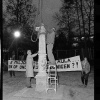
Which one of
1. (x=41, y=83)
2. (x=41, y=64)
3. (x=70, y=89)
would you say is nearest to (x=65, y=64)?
(x=70, y=89)

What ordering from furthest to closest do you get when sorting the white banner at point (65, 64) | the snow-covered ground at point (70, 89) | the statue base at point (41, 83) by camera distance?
the white banner at point (65, 64) < the statue base at point (41, 83) < the snow-covered ground at point (70, 89)

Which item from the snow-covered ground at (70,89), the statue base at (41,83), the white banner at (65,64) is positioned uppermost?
the white banner at (65,64)

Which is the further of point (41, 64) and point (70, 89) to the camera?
point (70, 89)

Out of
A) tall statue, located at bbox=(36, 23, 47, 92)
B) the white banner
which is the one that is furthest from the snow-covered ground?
tall statue, located at bbox=(36, 23, 47, 92)

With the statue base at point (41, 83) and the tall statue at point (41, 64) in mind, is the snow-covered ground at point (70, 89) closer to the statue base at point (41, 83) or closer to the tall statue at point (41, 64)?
the statue base at point (41, 83)

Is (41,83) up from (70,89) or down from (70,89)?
up

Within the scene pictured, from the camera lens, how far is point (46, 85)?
7.30 m

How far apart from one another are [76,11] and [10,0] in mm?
9752

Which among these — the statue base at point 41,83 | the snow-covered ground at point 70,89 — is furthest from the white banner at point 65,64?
the statue base at point 41,83

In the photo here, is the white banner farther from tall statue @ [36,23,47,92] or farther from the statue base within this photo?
the statue base

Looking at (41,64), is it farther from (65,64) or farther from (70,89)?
(65,64)

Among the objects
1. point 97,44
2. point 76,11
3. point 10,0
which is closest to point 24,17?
point 10,0

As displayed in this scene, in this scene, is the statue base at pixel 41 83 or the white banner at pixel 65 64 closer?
the statue base at pixel 41 83

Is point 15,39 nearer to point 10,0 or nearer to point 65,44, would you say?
point 10,0
